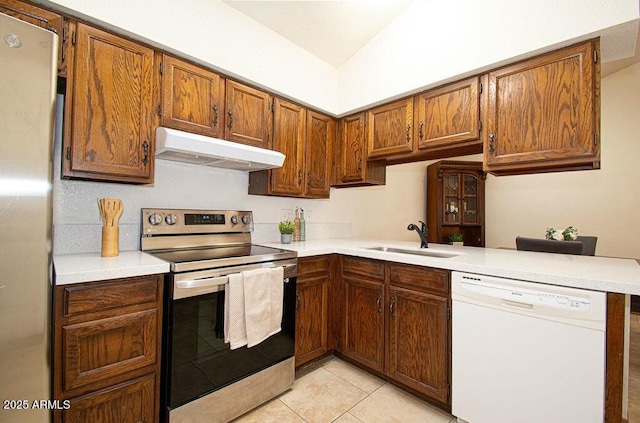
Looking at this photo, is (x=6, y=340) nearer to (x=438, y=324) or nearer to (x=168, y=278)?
(x=168, y=278)

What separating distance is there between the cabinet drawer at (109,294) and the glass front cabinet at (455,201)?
4304 millimetres

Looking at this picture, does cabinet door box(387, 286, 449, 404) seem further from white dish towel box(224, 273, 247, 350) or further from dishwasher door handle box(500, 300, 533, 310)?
white dish towel box(224, 273, 247, 350)

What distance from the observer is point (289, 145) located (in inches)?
94.7

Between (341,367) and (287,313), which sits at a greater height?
(287,313)

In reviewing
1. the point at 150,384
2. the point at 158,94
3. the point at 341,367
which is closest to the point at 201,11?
the point at 158,94

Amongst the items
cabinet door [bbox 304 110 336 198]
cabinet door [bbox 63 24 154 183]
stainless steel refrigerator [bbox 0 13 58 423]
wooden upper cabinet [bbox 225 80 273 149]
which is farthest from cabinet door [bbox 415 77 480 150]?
stainless steel refrigerator [bbox 0 13 58 423]

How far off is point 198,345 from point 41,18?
176cm

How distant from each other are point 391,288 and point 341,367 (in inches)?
32.1

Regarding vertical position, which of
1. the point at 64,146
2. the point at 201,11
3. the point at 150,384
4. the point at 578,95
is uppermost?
the point at 201,11

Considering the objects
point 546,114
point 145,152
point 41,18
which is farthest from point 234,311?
point 546,114

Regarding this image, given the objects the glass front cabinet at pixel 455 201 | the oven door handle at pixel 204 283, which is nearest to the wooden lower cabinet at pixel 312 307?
the oven door handle at pixel 204 283

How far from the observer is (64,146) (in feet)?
4.69

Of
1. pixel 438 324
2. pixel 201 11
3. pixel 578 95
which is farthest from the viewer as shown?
pixel 201 11

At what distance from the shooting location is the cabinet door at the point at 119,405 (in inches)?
46.0
